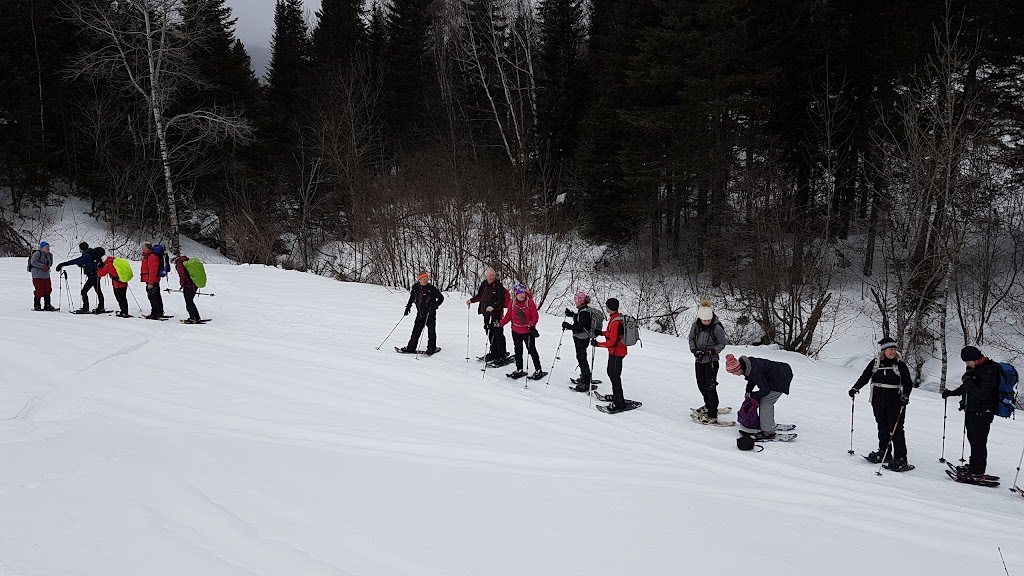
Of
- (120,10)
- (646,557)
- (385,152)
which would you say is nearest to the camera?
(646,557)

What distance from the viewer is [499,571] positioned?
4539mm

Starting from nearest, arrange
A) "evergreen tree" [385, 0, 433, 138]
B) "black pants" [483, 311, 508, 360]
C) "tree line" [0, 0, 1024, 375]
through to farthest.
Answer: "black pants" [483, 311, 508, 360], "tree line" [0, 0, 1024, 375], "evergreen tree" [385, 0, 433, 138]

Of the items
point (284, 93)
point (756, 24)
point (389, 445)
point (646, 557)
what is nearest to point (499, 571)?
point (646, 557)

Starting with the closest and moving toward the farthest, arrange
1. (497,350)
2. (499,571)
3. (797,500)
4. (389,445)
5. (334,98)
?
(499,571), (797,500), (389,445), (497,350), (334,98)

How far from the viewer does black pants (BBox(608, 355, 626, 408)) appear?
923 cm

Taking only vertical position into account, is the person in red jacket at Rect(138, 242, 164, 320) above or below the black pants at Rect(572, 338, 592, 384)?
above

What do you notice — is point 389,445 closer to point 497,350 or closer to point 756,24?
point 497,350

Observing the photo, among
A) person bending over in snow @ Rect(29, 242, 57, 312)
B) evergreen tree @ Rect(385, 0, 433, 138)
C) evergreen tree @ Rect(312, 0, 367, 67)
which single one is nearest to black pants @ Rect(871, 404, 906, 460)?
person bending over in snow @ Rect(29, 242, 57, 312)

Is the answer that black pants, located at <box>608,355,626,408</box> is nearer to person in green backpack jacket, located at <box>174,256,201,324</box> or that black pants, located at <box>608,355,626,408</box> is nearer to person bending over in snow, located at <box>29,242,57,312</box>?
person in green backpack jacket, located at <box>174,256,201,324</box>

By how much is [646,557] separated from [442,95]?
1532 inches

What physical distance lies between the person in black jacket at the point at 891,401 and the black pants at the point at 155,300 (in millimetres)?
14873

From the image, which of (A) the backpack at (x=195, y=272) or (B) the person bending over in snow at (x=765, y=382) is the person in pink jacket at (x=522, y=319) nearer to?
(B) the person bending over in snow at (x=765, y=382)

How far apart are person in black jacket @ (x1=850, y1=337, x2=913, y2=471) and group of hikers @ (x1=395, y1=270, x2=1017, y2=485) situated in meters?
0.01

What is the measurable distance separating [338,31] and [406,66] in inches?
265
